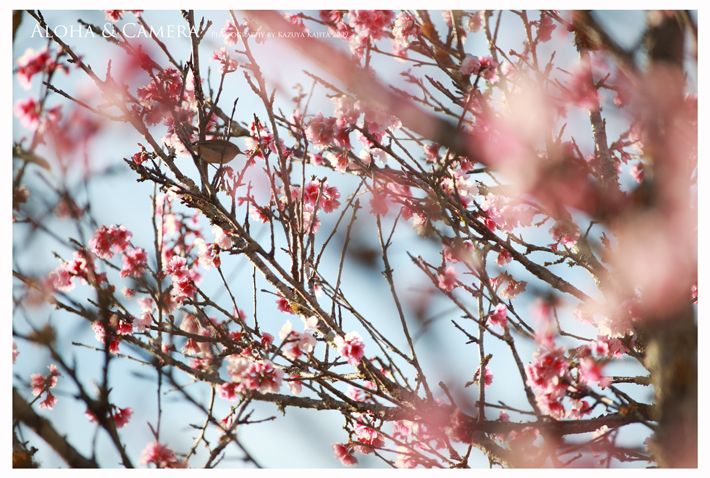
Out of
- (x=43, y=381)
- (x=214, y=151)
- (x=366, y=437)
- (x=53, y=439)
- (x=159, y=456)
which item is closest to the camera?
(x=53, y=439)

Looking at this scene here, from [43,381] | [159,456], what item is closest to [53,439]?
[43,381]

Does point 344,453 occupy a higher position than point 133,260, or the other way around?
point 133,260

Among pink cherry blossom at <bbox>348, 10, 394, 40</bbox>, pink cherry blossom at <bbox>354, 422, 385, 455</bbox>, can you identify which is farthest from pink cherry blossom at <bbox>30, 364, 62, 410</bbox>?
pink cherry blossom at <bbox>348, 10, 394, 40</bbox>

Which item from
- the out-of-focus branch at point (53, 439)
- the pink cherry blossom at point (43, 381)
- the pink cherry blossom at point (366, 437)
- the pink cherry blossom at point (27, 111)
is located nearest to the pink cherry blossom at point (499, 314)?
the pink cherry blossom at point (366, 437)

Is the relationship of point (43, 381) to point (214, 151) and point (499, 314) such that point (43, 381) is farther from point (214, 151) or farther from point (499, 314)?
point (499, 314)

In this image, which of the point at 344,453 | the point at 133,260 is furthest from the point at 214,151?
the point at 344,453

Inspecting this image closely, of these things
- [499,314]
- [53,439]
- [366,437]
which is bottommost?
[53,439]

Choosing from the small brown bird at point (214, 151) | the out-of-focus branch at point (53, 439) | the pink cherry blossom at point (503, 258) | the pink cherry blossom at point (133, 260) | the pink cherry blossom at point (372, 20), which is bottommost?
the out-of-focus branch at point (53, 439)

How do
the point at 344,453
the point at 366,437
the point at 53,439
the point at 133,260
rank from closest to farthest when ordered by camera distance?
1. the point at 53,439
2. the point at 344,453
3. the point at 366,437
4. the point at 133,260

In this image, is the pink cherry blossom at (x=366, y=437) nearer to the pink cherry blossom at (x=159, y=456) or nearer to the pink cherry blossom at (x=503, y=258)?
the pink cherry blossom at (x=159, y=456)

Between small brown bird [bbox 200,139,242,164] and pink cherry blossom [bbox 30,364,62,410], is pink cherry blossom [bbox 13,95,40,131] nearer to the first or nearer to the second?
small brown bird [bbox 200,139,242,164]

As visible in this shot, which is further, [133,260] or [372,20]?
[133,260]

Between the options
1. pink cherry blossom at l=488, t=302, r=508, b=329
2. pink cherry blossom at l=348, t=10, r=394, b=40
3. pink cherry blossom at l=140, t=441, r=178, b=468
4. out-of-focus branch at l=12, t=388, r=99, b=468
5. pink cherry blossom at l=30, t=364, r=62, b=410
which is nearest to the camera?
out-of-focus branch at l=12, t=388, r=99, b=468

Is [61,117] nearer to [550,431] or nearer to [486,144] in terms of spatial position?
[486,144]
